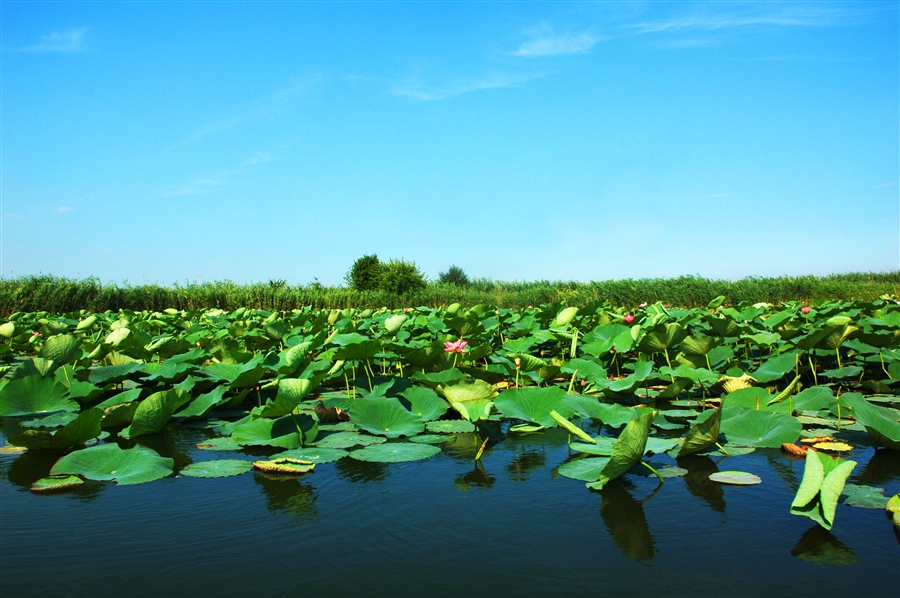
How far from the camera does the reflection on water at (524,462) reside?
197 centimetres

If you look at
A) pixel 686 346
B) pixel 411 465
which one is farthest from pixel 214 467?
pixel 686 346

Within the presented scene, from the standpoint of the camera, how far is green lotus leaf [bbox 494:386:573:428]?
2.40 m

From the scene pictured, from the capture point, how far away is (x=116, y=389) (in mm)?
3490

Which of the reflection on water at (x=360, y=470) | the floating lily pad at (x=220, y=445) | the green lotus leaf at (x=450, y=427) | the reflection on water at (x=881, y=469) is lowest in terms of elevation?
the reflection on water at (x=881, y=469)

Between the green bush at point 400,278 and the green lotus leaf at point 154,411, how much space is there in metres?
18.9

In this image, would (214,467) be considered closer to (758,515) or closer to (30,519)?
(30,519)

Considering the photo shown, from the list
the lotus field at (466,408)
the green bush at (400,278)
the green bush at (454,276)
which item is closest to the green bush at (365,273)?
the green bush at (400,278)

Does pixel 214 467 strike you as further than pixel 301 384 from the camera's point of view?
No

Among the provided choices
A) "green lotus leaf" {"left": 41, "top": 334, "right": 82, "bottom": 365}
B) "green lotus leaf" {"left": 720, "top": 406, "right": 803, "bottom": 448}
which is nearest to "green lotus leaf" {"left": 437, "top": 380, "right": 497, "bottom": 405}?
"green lotus leaf" {"left": 720, "top": 406, "right": 803, "bottom": 448}

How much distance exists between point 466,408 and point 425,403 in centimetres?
37

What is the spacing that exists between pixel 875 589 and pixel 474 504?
0.93m

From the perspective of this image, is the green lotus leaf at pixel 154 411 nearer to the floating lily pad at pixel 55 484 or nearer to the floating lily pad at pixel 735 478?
the floating lily pad at pixel 55 484

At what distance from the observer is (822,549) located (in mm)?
1362

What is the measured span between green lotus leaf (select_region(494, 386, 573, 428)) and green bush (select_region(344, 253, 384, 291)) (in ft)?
70.6
